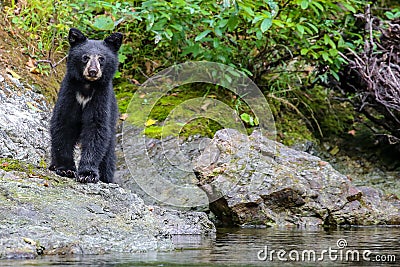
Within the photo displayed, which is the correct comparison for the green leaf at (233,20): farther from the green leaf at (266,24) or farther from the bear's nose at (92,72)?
the bear's nose at (92,72)

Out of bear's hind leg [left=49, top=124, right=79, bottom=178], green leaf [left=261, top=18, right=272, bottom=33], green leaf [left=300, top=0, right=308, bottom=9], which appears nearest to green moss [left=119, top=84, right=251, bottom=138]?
green leaf [left=261, top=18, right=272, bottom=33]

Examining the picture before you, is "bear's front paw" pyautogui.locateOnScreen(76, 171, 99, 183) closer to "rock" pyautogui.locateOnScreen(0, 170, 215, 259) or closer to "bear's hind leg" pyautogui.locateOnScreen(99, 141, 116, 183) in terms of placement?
"rock" pyautogui.locateOnScreen(0, 170, 215, 259)

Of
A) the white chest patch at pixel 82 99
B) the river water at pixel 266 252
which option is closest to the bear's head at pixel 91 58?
the white chest patch at pixel 82 99

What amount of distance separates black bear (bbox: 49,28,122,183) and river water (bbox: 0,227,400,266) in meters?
0.97

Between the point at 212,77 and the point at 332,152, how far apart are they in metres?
1.86

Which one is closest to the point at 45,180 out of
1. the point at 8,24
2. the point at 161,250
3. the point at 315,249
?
the point at 161,250

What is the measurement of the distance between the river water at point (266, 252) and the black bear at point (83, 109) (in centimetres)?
97

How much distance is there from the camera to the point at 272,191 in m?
5.99

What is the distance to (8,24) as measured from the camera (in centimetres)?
742

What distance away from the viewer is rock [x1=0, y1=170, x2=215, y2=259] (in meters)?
3.45

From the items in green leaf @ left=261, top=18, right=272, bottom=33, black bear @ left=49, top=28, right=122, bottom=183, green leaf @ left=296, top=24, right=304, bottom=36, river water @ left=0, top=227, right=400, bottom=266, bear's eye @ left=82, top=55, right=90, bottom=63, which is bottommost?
river water @ left=0, top=227, right=400, bottom=266

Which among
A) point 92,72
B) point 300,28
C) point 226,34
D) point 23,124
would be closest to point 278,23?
point 300,28

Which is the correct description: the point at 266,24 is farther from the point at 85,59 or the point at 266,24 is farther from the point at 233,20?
the point at 85,59

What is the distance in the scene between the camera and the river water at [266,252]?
10.5 feet
